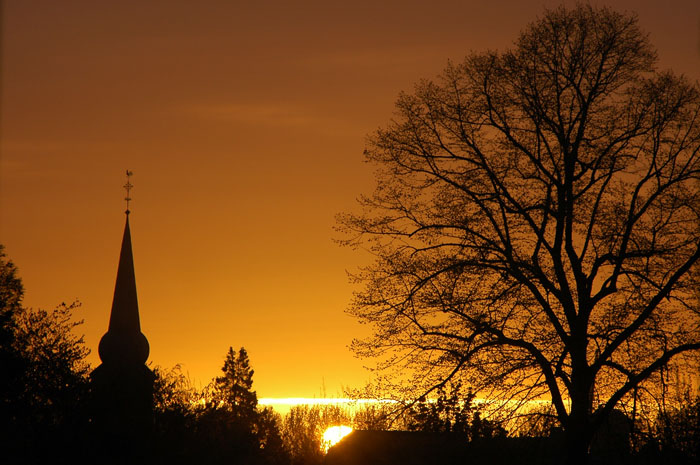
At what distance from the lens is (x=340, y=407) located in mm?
58375

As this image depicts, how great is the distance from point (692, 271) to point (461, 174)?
5.45 metres

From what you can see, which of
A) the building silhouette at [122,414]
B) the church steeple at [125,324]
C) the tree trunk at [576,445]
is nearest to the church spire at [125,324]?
the church steeple at [125,324]

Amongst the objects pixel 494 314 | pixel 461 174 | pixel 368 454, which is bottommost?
pixel 368 454

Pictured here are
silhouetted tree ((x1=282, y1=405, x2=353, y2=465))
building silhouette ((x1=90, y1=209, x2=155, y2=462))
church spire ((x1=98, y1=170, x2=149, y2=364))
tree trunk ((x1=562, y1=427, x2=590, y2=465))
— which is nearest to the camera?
tree trunk ((x1=562, y1=427, x2=590, y2=465))

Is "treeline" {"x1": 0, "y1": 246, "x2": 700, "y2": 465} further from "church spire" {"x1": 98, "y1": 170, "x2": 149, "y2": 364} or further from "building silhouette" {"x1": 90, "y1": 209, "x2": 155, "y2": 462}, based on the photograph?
"church spire" {"x1": 98, "y1": 170, "x2": 149, "y2": 364}

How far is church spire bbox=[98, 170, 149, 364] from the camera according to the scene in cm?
5916

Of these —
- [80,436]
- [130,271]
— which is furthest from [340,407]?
[80,436]

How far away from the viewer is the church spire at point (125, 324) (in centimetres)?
5916

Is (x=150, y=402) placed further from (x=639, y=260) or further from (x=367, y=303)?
(x=639, y=260)

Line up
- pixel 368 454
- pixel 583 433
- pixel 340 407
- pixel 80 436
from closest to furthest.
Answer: pixel 583 433 → pixel 80 436 → pixel 368 454 → pixel 340 407

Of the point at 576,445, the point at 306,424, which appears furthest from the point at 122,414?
the point at 306,424

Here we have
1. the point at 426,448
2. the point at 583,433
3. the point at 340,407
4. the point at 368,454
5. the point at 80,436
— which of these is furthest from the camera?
the point at 340,407

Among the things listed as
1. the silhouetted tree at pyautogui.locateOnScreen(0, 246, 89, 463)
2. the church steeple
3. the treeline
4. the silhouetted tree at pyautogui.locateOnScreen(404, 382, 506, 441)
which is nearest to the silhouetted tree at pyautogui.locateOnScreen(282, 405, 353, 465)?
the church steeple

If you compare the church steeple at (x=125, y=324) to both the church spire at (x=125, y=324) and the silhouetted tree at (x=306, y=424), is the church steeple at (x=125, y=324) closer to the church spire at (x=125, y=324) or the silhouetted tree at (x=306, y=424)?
the church spire at (x=125, y=324)
